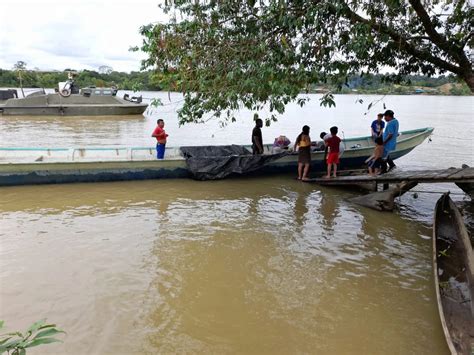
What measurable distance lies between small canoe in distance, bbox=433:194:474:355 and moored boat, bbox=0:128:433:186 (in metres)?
4.72

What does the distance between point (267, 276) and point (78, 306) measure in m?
2.60

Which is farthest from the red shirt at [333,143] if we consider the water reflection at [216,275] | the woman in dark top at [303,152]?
the water reflection at [216,275]

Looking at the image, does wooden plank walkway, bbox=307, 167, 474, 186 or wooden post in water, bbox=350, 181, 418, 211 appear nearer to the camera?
wooden plank walkway, bbox=307, 167, 474, 186

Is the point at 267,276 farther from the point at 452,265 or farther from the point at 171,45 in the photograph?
the point at 171,45

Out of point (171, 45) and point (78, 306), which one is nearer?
point (78, 306)

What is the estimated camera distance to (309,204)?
30.7ft

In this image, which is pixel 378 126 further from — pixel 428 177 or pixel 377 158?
pixel 428 177

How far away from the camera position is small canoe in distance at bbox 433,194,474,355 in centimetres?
393

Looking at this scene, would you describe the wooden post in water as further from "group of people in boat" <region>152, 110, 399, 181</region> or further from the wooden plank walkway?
"group of people in boat" <region>152, 110, 399, 181</region>

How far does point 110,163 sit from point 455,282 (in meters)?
8.56

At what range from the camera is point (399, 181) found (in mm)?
8266

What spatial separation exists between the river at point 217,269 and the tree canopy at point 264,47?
2.87 feet

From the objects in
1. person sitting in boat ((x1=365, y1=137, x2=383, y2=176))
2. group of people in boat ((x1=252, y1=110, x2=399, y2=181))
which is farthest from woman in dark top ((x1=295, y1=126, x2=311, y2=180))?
person sitting in boat ((x1=365, y1=137, x2=383, y2=176))

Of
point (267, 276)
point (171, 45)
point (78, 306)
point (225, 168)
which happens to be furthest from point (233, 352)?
point (225, 168)
